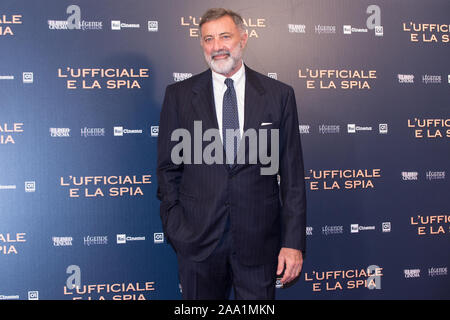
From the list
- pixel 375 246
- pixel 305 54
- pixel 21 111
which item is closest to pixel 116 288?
→ pixel 21 111

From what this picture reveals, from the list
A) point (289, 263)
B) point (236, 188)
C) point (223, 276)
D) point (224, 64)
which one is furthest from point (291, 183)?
point (224, 64)

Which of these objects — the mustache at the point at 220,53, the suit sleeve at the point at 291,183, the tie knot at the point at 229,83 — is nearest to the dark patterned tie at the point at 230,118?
the tie knot at the point at 229,83

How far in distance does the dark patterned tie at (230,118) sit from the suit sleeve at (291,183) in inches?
10.2

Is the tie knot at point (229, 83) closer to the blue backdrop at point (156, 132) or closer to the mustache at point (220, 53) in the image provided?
the mustache at point (220, 53)

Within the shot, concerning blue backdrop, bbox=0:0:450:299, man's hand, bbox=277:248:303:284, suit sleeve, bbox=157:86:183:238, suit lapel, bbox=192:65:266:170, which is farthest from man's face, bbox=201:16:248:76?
man's hand, bbox=277:248:303:284

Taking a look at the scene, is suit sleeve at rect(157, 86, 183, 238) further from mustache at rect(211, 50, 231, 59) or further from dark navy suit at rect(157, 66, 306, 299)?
mustache at rect(211, 50, 231, 59)

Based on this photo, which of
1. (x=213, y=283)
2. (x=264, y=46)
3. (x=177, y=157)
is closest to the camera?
(x=213, y=283)

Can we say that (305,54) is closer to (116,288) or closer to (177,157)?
(177,157)

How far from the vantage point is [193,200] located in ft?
6.34

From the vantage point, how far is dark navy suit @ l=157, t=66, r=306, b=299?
6.14 feet

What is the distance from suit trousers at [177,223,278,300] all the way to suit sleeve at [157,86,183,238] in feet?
0.82

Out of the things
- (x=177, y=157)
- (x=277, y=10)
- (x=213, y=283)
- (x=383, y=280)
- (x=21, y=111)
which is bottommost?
(x=383, y=280)

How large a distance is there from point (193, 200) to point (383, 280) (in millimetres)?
1965

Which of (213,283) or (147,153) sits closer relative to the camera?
(213,283)
